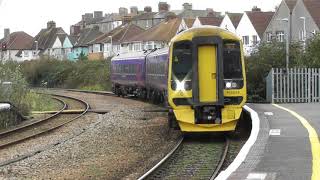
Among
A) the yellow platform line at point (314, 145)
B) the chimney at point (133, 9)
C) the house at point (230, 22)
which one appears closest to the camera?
the yellow platform line at point (314, 145)

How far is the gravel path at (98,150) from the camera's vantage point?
476 inches

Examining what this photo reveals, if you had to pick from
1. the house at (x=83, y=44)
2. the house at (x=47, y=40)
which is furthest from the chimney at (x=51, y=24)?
the house at (x=83, y=44)

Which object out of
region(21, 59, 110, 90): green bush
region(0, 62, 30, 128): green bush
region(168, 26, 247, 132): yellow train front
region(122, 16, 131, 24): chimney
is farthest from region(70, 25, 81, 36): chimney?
region(168, 26, 247, 132): yellow train front

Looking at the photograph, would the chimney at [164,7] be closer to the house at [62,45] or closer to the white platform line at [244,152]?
the house at [62,45]

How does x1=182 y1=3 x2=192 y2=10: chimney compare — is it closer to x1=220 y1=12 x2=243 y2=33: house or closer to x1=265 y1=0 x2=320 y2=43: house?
x1=220 y1=12 x2=243 y2=33: house

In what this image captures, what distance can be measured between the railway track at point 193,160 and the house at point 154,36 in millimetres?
61014

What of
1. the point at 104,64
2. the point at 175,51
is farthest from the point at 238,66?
the point at 104,64

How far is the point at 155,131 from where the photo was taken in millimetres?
18594

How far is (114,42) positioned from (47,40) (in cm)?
2890

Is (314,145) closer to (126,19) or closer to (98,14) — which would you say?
(126,19)

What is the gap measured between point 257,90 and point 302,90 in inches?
89.5

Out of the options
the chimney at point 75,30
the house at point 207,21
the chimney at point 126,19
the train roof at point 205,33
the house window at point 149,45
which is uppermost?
the chimney at point 126,19

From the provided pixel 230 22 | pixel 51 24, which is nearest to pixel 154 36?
pixel 230 22

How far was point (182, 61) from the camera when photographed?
52.5 ft
